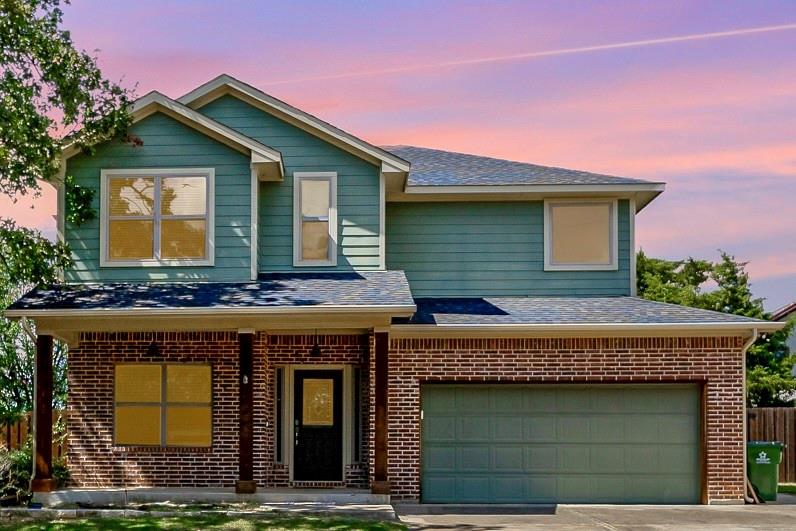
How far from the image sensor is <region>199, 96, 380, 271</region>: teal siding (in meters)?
19.2

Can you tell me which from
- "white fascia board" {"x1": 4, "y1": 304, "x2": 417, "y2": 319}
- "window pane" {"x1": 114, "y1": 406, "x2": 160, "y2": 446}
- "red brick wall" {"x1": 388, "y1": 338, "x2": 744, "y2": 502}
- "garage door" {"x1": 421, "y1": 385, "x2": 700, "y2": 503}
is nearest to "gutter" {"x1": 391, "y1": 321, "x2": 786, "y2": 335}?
"red brick wall" {"x1": 388, "y1": 338, "x2": 744, "y2": 502}

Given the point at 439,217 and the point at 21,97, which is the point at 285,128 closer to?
the point at 439,217

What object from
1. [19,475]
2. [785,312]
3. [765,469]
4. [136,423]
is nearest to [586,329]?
[765,469]

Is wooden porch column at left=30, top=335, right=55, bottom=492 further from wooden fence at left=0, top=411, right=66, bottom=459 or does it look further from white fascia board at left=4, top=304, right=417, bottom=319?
wooden fence at left=0, top=411, right=66, bottom=459

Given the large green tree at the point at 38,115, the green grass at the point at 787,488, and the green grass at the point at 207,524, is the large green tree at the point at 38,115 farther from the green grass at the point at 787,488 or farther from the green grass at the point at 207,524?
the green grass at the point at 787,488

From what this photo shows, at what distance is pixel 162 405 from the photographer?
18.5m

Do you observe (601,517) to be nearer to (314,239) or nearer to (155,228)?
(314,239)

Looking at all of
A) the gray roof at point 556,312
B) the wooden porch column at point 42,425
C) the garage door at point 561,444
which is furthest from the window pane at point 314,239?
the wooden porch column at point 42,425

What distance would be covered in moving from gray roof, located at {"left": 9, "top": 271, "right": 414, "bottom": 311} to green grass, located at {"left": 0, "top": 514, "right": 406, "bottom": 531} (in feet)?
10.3

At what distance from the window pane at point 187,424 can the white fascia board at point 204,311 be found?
8.09 feet

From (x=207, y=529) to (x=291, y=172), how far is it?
707 cm

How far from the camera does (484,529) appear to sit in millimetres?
15125

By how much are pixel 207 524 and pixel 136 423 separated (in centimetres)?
426

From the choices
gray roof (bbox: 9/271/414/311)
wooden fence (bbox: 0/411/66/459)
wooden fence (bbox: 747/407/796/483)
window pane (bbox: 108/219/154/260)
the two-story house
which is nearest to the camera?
gray roof (bbox: 9/271/414/311)
